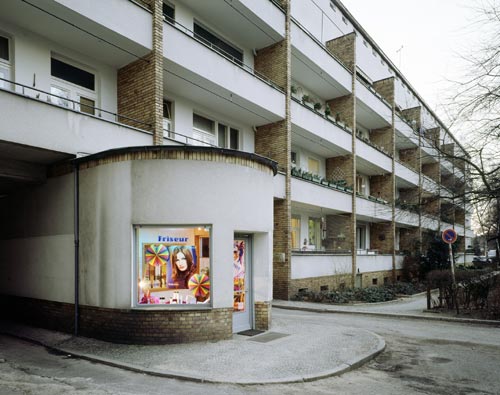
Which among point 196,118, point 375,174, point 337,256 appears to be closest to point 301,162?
point 337,256

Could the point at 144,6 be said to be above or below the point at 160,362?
above

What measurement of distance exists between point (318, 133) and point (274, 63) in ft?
14.3

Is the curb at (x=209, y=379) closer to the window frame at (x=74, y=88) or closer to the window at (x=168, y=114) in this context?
the window frame at (x=74, y=88)

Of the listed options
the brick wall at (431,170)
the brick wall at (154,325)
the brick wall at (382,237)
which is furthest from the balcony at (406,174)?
the brick wall at (154,325)

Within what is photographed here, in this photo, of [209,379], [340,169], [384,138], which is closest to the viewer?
[209,379]

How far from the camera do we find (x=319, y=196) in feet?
68.6

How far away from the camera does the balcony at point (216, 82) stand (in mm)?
13125

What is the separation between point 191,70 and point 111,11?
3.13m

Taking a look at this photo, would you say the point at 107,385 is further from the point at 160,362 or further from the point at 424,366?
the point at 424,366

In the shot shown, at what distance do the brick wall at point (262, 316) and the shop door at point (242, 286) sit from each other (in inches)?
6.2

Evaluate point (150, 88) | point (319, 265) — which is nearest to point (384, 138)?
point (319, 265)

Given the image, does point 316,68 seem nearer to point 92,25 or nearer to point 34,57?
point 92,25

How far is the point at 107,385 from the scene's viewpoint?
6219mm

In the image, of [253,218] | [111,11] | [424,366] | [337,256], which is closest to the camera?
[424,366]
